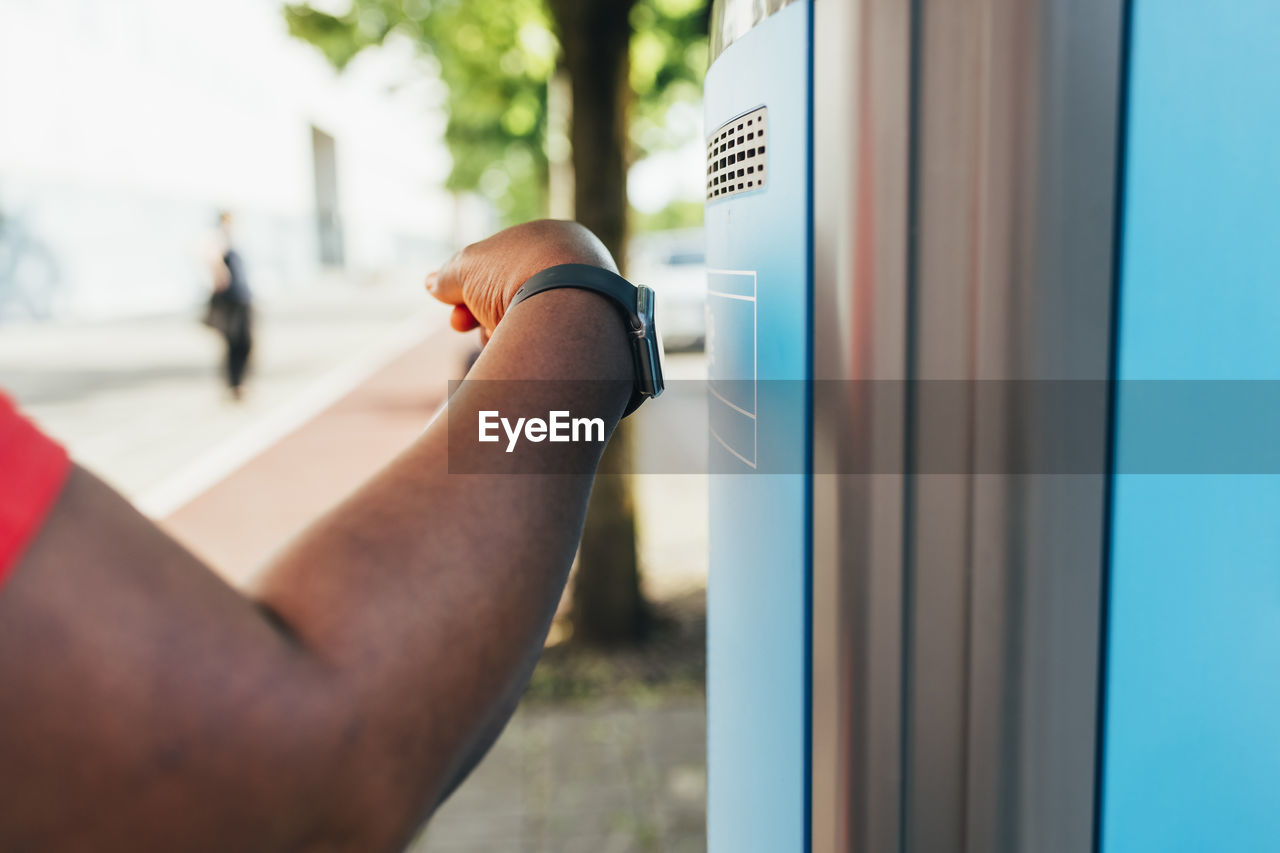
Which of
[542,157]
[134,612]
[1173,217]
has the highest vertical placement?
[542,157]

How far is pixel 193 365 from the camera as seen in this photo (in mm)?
13852

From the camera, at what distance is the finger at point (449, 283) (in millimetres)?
980

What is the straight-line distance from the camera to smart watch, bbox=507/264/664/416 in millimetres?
801

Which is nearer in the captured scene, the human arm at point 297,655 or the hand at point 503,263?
the human arm at point 297,655

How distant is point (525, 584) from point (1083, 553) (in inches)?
18.9

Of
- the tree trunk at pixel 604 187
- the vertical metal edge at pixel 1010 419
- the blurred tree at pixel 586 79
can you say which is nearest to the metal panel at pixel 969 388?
the vertical metal edge at pixel 1010 419

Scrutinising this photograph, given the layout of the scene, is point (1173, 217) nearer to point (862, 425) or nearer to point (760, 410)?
point (862, 425)

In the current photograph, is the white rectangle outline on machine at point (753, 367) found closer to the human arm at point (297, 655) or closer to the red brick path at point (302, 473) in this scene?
the human arm at point (297, 655)

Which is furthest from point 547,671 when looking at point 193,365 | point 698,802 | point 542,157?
point 193,365

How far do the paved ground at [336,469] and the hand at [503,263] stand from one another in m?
0.81

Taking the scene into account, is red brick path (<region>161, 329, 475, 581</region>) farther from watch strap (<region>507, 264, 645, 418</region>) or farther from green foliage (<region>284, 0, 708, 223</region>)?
watch strap (<region>507, 264, 645, 418</region>)

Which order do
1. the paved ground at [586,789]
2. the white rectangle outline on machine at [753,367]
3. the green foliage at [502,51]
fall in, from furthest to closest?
the green foliage at [502,51] → the paved ground at [586,789] → the white rectangle outline on machine at [753,367]

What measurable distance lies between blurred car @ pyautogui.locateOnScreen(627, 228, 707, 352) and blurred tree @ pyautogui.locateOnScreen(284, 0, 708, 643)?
3202mm

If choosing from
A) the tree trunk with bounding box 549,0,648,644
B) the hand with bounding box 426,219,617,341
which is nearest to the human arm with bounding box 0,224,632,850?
the hand with bounding box 426,219,617,341
